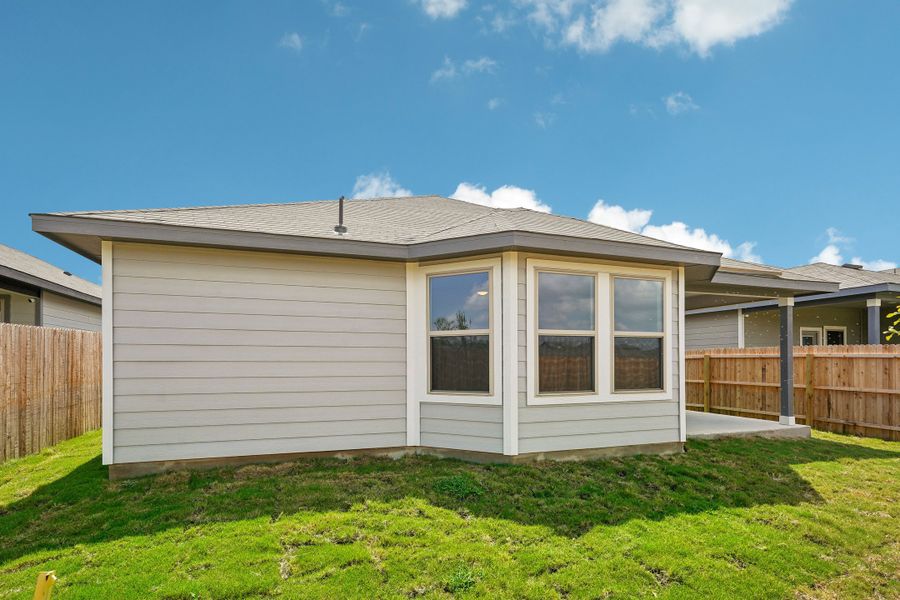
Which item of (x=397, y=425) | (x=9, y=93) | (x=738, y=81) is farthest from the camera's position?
(x=9, y=93)

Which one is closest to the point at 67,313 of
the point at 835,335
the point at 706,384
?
the point at 706,384

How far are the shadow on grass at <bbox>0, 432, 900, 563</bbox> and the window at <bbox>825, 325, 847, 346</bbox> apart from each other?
10864mm

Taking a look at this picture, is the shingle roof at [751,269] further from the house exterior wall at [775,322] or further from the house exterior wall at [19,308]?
the house exterior wall at [19,308]

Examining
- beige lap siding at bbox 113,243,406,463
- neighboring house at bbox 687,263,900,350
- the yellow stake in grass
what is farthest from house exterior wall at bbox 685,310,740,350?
the yellow stake in grass

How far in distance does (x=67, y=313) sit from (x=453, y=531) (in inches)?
488

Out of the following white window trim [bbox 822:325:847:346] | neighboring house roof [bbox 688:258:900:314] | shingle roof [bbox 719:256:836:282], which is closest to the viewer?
shingle roof [bbox 719:256:836:282]

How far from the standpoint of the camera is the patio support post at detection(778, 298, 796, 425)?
8.94m

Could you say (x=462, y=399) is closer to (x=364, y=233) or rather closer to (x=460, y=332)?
(x=460, y=332)

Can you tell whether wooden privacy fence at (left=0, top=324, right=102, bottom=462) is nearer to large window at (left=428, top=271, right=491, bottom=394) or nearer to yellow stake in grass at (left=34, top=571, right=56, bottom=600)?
large window at (left=428, top=271, right=491, bottom=394)

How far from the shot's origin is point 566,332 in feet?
19.5

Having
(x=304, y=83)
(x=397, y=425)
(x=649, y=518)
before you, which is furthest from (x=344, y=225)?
(x=304, y=83)

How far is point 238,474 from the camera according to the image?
17.6ft

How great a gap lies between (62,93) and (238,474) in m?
11.2

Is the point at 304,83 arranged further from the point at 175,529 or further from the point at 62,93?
the point at 175,529
